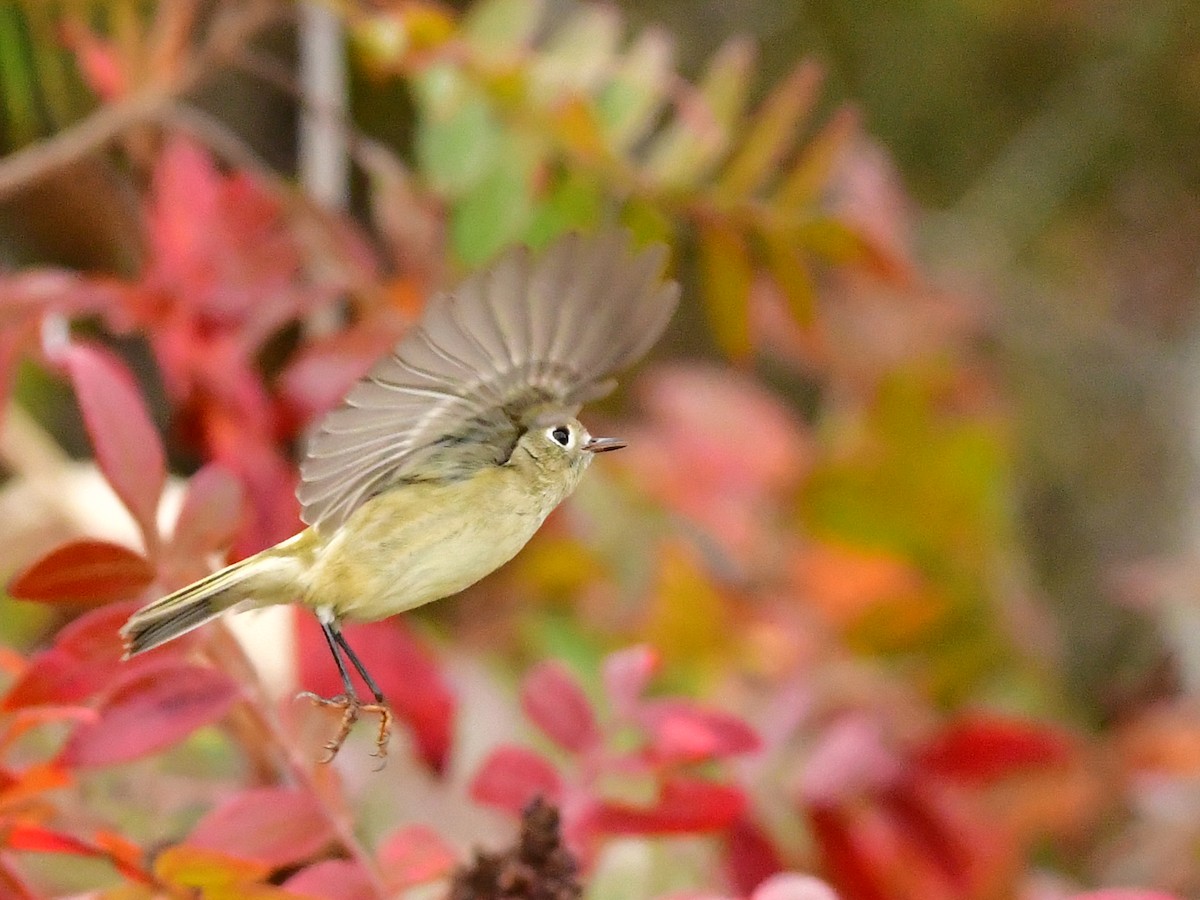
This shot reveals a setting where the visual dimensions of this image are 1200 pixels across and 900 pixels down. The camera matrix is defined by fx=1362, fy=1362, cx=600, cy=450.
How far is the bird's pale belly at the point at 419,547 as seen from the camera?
2.13 feet

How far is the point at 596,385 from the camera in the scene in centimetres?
65

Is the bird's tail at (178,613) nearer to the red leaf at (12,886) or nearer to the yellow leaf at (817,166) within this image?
the red leaf at (12,886)

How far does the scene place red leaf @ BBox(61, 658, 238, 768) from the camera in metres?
0.63

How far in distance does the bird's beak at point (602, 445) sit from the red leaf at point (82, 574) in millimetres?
221

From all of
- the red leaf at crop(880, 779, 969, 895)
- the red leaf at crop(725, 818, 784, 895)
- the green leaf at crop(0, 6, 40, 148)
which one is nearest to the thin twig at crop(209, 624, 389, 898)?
the red leaf at crop(725, 818, 784, 895)

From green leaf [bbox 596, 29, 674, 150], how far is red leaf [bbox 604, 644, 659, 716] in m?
0.46

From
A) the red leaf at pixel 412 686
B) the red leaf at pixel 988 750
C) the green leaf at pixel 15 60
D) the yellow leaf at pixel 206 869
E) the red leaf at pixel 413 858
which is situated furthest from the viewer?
the green leaf at pixel 15 60

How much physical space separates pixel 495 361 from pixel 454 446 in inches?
3.4

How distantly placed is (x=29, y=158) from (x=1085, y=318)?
2.22 meters

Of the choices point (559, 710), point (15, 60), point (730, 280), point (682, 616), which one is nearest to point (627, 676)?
point (559, 710)

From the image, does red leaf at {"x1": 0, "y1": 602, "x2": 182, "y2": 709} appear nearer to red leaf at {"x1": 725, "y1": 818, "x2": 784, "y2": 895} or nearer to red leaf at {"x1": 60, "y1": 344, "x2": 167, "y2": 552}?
red leaf at {"x1": 60, "y1": 344, "x2": 167, "y2": 552}

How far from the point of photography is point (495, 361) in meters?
0.63

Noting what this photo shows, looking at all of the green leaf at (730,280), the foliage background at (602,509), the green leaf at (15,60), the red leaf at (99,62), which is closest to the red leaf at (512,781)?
the foliage background at (602,509)

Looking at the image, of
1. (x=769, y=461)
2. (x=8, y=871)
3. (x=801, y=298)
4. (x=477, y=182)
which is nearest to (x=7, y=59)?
(x=477, y=182)
